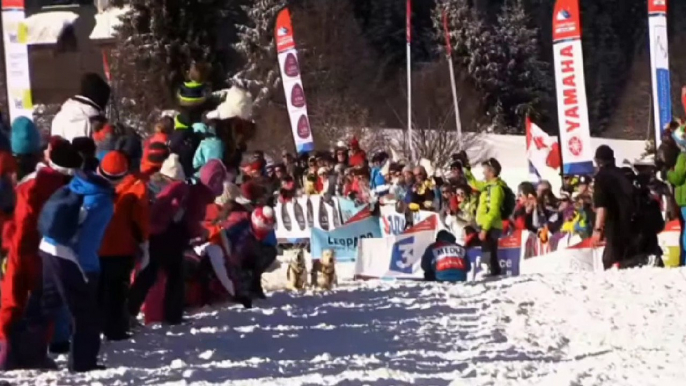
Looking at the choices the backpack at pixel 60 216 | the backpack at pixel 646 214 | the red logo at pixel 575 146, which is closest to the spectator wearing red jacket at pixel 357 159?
the red logo at pixel 575 146

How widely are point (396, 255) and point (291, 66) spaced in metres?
12.0

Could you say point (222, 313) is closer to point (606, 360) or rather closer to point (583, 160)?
point (606, 360)

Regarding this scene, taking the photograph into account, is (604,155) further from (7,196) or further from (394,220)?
(7,196)

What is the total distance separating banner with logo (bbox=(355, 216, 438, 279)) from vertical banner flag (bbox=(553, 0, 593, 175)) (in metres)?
3.98

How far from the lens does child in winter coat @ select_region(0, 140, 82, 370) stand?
8.80 m

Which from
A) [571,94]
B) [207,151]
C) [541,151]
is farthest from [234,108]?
[541,151]

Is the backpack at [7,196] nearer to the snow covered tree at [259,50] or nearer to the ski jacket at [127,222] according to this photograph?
the ski jacket at [127,222]

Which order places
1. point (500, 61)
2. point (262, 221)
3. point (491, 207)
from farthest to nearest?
point (500, 61), point (491, 207), point (262, 221)

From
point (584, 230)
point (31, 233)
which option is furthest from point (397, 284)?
point (31, 233)

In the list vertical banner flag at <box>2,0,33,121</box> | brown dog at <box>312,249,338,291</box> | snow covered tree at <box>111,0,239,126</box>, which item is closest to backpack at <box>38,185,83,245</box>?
brown dog at <box>312,249,338,291</box>

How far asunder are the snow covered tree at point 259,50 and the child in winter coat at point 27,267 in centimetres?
3989

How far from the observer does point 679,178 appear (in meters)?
14.6

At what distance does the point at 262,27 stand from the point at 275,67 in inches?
83.0

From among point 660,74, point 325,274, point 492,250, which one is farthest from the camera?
point 660,74
